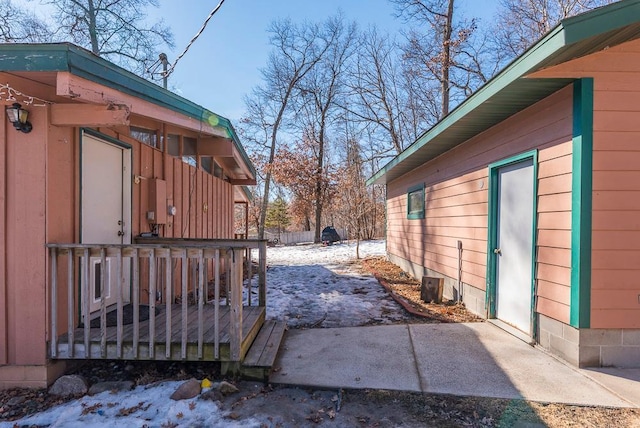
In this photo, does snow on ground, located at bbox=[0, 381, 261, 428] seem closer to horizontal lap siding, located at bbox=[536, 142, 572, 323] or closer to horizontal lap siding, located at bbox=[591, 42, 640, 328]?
horizontal lap siding, located at bbox=[536, 142, 572, 323]

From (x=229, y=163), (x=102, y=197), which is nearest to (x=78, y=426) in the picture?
(x=102, y=197)

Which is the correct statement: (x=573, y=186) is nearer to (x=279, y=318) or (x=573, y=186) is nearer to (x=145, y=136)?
(x=279, y=318)

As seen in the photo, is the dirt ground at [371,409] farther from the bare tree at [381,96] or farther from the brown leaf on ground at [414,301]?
the bare tree at [381,96]

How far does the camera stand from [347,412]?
8.32ft

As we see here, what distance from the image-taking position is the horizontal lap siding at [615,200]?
312 centimetres

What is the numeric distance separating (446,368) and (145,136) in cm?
458

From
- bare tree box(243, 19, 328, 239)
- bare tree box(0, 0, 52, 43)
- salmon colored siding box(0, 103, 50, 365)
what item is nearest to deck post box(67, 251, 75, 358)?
salmon colored siding box(0, 103, 50, 365)

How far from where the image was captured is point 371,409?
2.57 metres

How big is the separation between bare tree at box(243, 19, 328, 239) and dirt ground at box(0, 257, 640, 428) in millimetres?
18377

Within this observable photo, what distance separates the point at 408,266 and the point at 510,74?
5.97 metres

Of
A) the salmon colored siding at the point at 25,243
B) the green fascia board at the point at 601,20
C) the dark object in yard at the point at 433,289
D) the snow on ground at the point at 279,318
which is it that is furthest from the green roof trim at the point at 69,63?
the dark object in yard at the point at 433,289

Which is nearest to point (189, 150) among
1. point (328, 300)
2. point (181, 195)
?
point (181, 195)

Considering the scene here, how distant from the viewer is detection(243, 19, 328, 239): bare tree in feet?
68.4

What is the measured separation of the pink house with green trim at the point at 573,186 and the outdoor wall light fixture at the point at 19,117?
4.26 m
